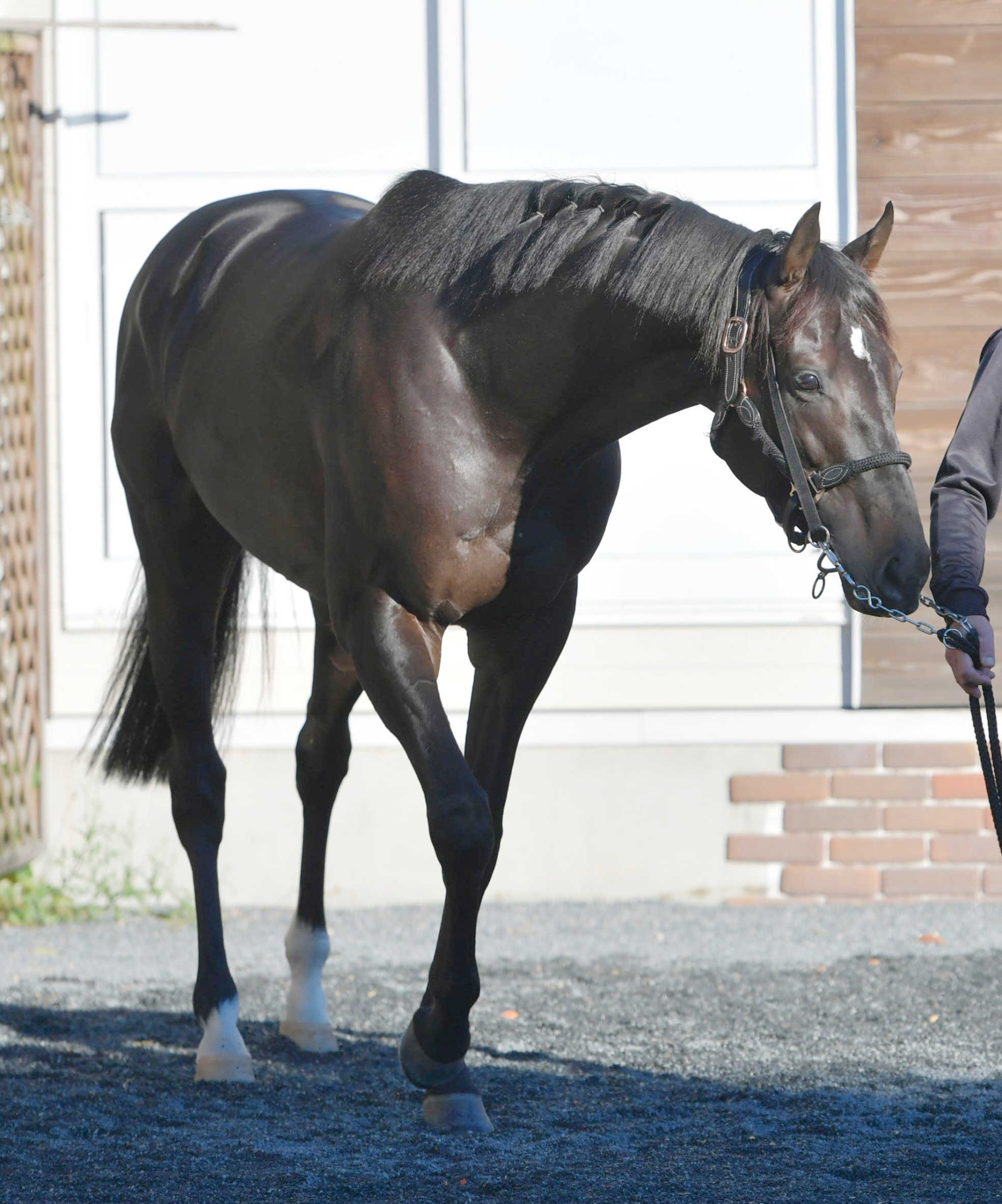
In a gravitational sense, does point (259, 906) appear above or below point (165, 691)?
below

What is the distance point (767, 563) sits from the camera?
548cm

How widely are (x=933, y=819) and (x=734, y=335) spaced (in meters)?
3.26

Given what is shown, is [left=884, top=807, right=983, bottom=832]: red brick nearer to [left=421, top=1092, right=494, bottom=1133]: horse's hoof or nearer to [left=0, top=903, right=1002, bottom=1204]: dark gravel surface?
[left=0, top=903, right=1002, bottom=1204]: dark gravel surface

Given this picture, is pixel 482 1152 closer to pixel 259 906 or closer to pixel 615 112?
pixel 259 906

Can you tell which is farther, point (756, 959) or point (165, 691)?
point (756, 959)

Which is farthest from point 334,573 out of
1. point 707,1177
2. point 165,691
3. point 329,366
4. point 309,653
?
point 309,653

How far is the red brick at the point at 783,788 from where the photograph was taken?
5.43 metres

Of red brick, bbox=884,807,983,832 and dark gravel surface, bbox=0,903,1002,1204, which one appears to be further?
red brick, bbox=884,807,983,832

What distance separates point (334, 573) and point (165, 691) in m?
0.98

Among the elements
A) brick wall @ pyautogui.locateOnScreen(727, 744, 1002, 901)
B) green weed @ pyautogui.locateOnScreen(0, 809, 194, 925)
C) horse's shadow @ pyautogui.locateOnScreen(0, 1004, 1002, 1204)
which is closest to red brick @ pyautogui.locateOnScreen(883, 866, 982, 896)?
brick wall @ pyautogui.locateOnScreen(727, 744, 1002, 901)

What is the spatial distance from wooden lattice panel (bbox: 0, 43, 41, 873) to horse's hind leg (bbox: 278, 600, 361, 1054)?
1.76 metres

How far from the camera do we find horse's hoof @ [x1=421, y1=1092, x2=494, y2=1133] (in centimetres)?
298

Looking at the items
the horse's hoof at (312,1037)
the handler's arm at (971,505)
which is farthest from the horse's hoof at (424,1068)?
the handler's arm at (971,505)

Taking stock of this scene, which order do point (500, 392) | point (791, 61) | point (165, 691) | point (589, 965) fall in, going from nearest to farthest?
point (500, 392), point (165, 691), point (589, 965), point (791, 61)
